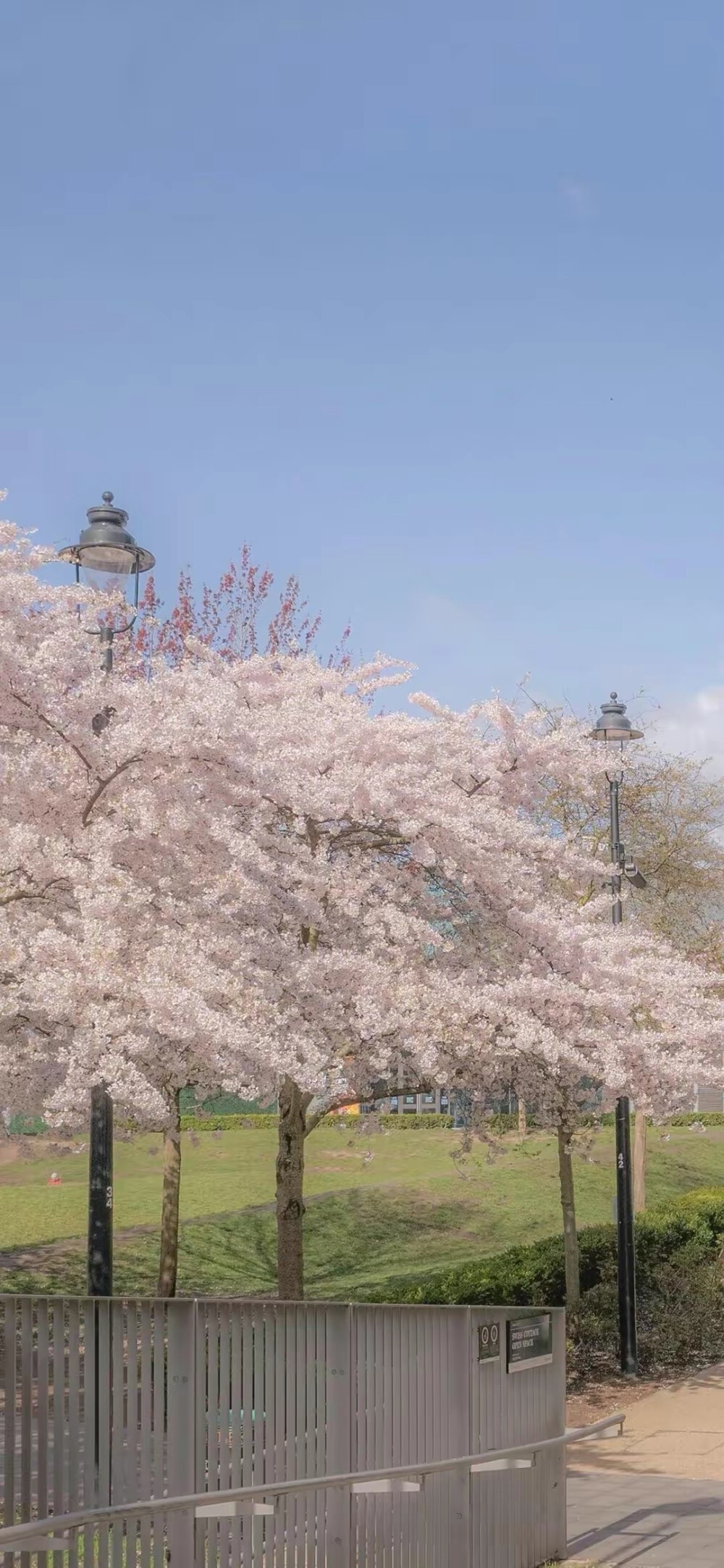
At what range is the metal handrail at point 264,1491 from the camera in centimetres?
570

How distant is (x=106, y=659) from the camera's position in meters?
12.4

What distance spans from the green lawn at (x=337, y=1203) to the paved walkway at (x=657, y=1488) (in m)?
4.71

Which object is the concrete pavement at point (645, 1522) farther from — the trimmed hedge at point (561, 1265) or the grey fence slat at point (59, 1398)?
the grey fence slat at point (59, 1398)

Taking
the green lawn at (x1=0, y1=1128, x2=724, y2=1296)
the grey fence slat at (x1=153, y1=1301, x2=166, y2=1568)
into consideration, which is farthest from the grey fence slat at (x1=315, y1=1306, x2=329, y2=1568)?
the green lawn at (x1=0, y1=1128, x2=724, y2=1296)

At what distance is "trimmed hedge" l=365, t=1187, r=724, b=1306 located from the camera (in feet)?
60.6

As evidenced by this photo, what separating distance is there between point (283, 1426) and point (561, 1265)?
13758 mm

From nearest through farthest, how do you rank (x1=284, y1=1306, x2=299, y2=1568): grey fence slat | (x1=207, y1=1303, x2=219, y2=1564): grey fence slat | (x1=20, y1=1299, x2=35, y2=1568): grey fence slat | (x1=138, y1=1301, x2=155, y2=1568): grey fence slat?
(x1=20, y1=1299, x2=35, y2=1568): grey fence slat
(x1=138, y1=1301, x2=155, y2=1568): grey fence slat
(x1=207, y1=1303, x2=219, y2=1564): grey fence slat
(x1=284, y1=1306, x2=299, y2=1568): grey fence slat

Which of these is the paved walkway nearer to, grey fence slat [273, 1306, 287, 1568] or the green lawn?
grey fence slat [273, 1306, 287, 1568]

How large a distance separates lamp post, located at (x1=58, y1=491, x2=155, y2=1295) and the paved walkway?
3.95m

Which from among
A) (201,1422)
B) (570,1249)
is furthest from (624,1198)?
(201,1422)

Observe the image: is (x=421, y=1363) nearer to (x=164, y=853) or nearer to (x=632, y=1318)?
(x=164, y=853)

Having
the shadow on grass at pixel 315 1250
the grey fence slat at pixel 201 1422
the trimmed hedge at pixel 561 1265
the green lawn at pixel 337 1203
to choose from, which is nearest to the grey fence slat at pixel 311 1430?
the grey fence slat at pixel 201 1422

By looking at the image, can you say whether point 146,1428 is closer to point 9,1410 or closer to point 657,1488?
point 9,1410

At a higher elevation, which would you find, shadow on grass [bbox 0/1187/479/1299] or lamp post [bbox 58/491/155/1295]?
lamp post [bbox 58/491/155/1295]
